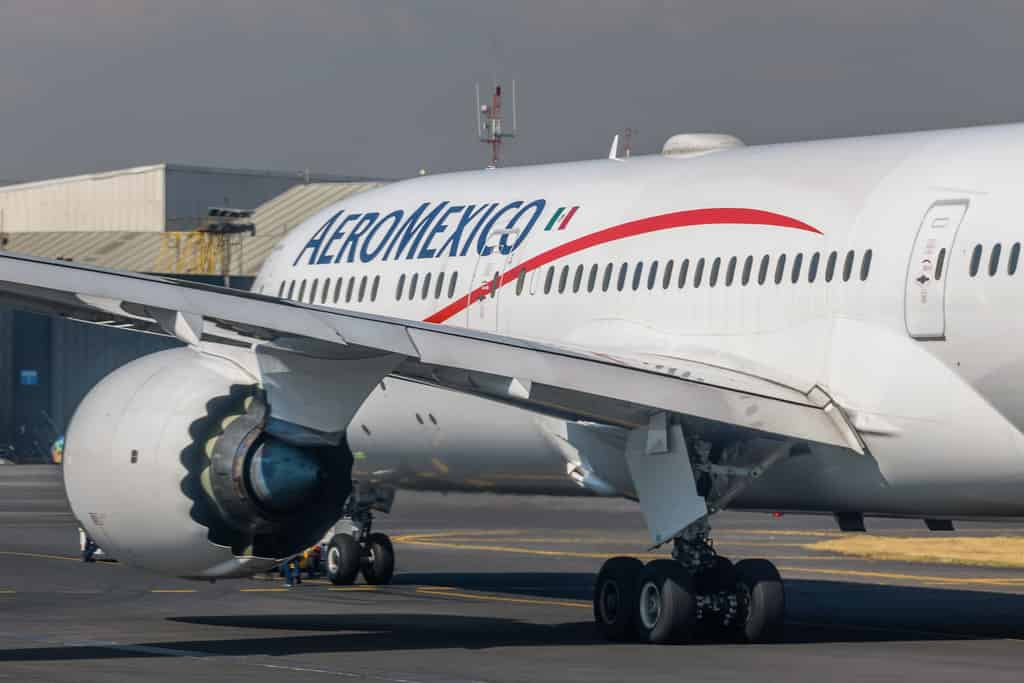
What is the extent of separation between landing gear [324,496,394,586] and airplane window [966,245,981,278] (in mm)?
11828

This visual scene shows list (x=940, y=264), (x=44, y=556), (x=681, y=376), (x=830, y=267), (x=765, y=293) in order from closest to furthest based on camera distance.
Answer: (x=940, y=264) < (x=830, y=267) < (x=681, y=376) < (x=765, y=293) < (x=44, y=556)

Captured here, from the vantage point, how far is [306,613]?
898 inches

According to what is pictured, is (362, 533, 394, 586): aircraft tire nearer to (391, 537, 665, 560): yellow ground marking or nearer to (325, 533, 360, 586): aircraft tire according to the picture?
(325, 533, 360, 586): aircraft tire

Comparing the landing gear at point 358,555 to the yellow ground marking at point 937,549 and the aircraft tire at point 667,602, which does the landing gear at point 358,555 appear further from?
the yellow ground marking at point 937,549

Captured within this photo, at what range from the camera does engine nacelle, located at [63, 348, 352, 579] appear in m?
17.3

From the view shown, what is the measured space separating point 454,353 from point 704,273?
12.3 ft

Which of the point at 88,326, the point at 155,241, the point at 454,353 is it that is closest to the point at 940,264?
the point at 454,353

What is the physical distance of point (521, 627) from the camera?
838 inches

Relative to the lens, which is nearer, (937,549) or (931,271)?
(931,271)

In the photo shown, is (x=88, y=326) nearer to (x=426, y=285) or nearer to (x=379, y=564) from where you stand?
(x=379, y=564)

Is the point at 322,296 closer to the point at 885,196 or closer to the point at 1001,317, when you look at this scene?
the point at 885,196

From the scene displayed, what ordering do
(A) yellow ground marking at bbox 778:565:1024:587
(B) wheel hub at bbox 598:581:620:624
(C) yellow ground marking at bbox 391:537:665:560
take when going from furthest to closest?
(C) yellow ground marking at bbox 391:537:665:560
(A) yellow ground marking at bbox 778:565:1024:587
(B) wheel hub at bbox 598:581:620:624

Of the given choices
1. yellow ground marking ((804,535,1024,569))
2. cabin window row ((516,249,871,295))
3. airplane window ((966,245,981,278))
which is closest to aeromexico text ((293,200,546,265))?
cabin window row ((516,249,871,295))

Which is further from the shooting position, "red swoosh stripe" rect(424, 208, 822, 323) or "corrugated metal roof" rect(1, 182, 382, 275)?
"corrugated metal roof" rect(1, 182, 382, 275)
